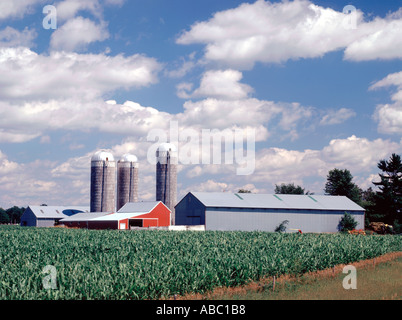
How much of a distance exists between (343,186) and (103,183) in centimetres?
4714

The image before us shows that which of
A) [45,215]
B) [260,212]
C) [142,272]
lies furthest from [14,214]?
[142,272]

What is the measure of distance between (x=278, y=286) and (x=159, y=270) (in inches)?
209

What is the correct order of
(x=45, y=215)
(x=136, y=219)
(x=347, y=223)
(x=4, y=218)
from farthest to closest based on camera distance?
1. (x=4, y=218)
2. (x=45, y=215)
3. (x=347, y=223)
4. (x=136, y=219)

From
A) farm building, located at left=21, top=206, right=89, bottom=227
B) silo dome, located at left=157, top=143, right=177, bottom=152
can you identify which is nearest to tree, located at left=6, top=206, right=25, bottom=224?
farm building, located at left=21, top=206, right=89, bottom=227

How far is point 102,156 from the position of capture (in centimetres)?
8838

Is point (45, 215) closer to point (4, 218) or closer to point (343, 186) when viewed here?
point (343, 186)

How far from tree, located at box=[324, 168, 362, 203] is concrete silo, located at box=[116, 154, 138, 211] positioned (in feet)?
132

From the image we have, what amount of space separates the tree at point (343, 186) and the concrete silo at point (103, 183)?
4430 cm

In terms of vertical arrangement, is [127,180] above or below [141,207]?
above

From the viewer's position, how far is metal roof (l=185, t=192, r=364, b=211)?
64.1 m

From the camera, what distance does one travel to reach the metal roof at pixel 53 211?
327ft

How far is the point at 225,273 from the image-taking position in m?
19.4
